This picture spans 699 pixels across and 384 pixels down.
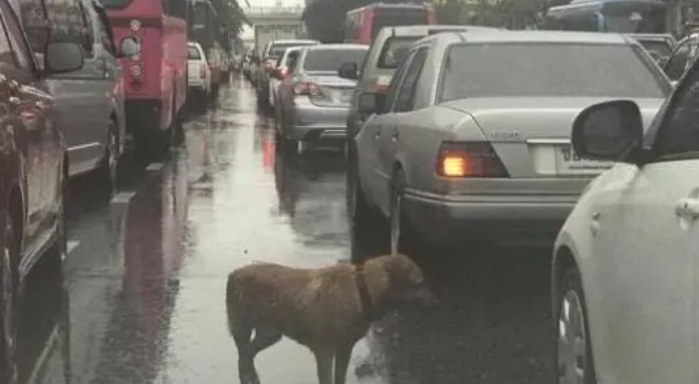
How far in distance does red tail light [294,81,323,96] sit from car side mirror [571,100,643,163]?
12310 millimetres

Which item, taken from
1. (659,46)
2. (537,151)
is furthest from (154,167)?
(537,151)

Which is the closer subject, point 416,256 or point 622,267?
point 622,267

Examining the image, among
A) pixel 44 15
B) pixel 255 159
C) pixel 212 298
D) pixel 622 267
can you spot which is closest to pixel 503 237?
pixel 212 298

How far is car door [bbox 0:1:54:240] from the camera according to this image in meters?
6.00

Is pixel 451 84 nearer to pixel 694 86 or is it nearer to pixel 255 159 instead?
pixel 694 86

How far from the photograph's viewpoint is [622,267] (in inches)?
156

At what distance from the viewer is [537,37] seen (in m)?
8.20

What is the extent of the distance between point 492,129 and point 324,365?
7.17 ft

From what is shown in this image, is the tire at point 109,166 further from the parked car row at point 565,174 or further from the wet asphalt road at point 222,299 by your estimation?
the parked car row at point 565,174

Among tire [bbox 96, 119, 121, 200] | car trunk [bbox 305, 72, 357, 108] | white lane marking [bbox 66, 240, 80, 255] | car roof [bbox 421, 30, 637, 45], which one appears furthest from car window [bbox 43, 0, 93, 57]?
car roof [bbox 421, 30, 637, 45]

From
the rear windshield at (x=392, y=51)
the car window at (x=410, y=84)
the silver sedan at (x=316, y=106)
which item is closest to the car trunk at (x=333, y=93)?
the silver sedan at (x=316, y=106)

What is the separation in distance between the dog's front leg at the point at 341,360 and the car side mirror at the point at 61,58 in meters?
3.31

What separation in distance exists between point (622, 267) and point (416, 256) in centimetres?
449

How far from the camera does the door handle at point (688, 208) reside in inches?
132
